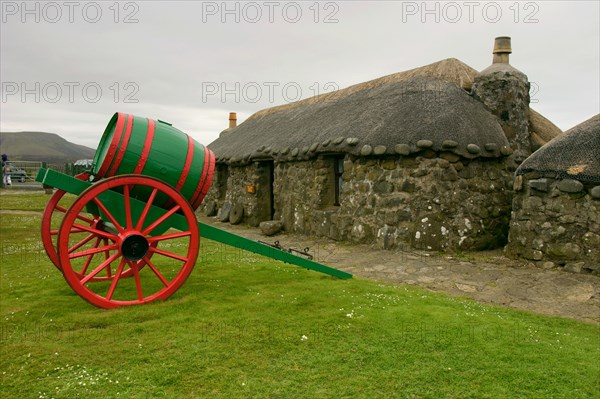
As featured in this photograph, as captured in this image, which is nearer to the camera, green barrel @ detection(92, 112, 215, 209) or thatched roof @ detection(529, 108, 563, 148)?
green barrel @ detection(92, 112, 215, 209)

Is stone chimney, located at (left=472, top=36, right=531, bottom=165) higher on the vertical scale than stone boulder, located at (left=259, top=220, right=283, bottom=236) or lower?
higher

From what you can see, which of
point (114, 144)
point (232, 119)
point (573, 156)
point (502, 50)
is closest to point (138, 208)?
point (114, 144)

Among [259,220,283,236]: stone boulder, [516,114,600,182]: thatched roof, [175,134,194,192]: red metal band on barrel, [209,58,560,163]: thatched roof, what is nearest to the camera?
[175,134,194,192]: red metal band on barrel

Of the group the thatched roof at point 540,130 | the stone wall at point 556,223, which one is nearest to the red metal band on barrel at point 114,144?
the stone wall at point 556,223

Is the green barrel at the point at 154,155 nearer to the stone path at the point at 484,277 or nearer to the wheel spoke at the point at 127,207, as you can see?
the wheel spoke at the point at 127,207

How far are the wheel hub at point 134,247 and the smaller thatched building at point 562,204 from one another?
7.17m

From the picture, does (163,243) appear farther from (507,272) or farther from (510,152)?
(510,152)

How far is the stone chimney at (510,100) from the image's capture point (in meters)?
11.6

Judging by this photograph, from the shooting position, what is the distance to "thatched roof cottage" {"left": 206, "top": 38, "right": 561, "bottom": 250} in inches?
416

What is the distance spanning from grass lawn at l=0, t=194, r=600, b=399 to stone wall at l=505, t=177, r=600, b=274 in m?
3.19

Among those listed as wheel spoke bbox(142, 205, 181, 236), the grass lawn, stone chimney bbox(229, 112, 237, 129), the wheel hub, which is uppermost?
stone chimney bbox(229, 112, 237, 129)

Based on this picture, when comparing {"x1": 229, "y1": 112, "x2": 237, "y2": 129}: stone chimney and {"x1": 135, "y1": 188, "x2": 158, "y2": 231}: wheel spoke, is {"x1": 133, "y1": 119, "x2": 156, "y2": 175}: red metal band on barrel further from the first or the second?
{"x1": 229, "y1": 112, "x2": 237, "y2": 129}: stone chimney

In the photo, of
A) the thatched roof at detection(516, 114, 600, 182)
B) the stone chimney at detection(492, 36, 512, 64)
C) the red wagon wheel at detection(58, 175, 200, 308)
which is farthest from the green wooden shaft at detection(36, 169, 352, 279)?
the stone chimney at detection(492, 36, 512, 64)

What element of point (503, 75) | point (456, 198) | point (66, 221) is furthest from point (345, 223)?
point (66, 221)
